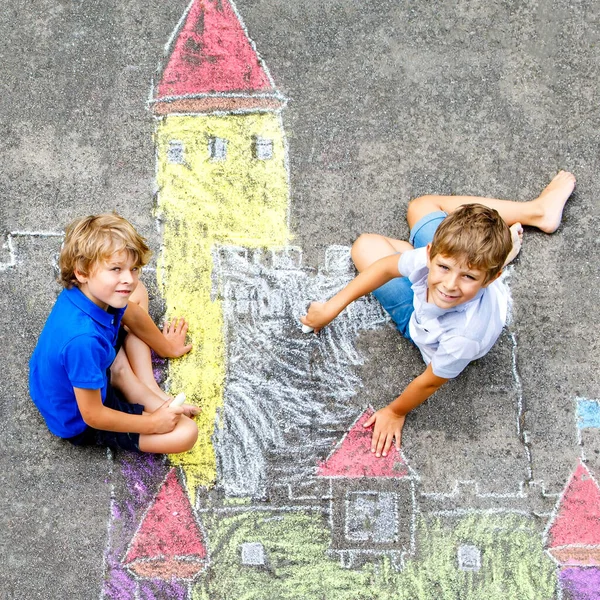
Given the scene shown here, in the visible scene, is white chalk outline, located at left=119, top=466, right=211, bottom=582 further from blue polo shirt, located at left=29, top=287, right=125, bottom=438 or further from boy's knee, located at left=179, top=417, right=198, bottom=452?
blue polo shirt, located at left=29, top=287, right=125, bottom=438

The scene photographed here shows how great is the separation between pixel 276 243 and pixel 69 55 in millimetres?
1285

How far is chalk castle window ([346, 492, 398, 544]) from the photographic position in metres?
2.76

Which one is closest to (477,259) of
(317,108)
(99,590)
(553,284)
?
(553,284)

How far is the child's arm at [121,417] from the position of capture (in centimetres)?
242

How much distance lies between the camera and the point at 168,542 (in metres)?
2.72

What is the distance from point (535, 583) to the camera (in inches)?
108

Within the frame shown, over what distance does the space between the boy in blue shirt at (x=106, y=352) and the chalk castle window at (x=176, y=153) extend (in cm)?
61

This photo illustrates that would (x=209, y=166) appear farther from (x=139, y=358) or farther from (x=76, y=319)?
(x=76, y=319)

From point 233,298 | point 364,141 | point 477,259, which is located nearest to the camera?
point 477,259

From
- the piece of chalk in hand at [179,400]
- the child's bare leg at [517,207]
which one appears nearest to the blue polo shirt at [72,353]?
the piece of chalk in hand at [179,400]

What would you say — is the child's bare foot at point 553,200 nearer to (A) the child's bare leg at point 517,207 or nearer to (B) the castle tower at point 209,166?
(A) the child's bare leg at point 517,207

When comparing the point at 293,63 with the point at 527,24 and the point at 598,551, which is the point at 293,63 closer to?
the point at 527,24

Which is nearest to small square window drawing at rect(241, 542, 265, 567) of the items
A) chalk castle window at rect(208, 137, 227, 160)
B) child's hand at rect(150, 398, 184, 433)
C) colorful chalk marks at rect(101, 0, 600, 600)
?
colorful chalk marks at rect(101, 0, 600, 600)

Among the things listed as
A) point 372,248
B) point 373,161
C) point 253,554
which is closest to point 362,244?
point 372,248
